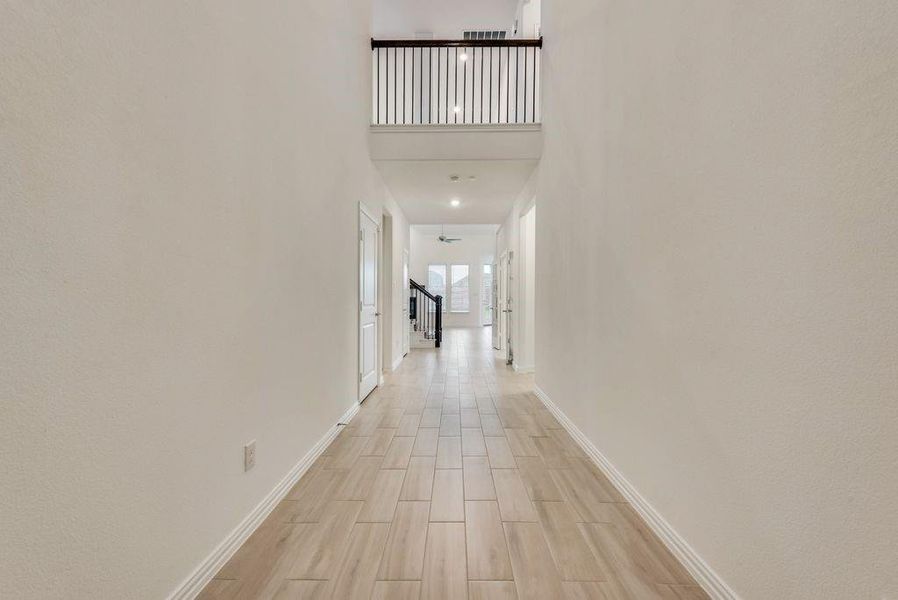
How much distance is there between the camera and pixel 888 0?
A: 3.03ft

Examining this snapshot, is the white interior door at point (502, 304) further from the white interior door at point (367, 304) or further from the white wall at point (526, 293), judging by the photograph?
the white interior door at point (367, 304)

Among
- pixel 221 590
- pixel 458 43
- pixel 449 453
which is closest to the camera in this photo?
pixel 221 590

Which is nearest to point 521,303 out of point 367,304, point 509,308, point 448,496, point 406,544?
point 509,308

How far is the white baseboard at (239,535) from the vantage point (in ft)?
4.68

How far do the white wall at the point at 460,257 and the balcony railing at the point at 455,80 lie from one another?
6.76m

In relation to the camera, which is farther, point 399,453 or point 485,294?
point 485,294

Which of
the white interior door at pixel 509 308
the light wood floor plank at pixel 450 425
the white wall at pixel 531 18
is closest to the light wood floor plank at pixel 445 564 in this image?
the light wood floor plank at pixel 450 425

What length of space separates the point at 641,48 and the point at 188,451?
266cm

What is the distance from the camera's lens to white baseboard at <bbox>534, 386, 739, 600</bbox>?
1.45 metres

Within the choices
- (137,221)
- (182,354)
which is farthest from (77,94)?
(182,354)

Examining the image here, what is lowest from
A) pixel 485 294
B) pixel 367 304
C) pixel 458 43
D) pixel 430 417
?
pixel 430 417

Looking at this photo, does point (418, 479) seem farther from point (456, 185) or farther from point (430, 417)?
point (456, 185)

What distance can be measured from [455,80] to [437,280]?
10.0 metres

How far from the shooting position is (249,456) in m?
1.84
